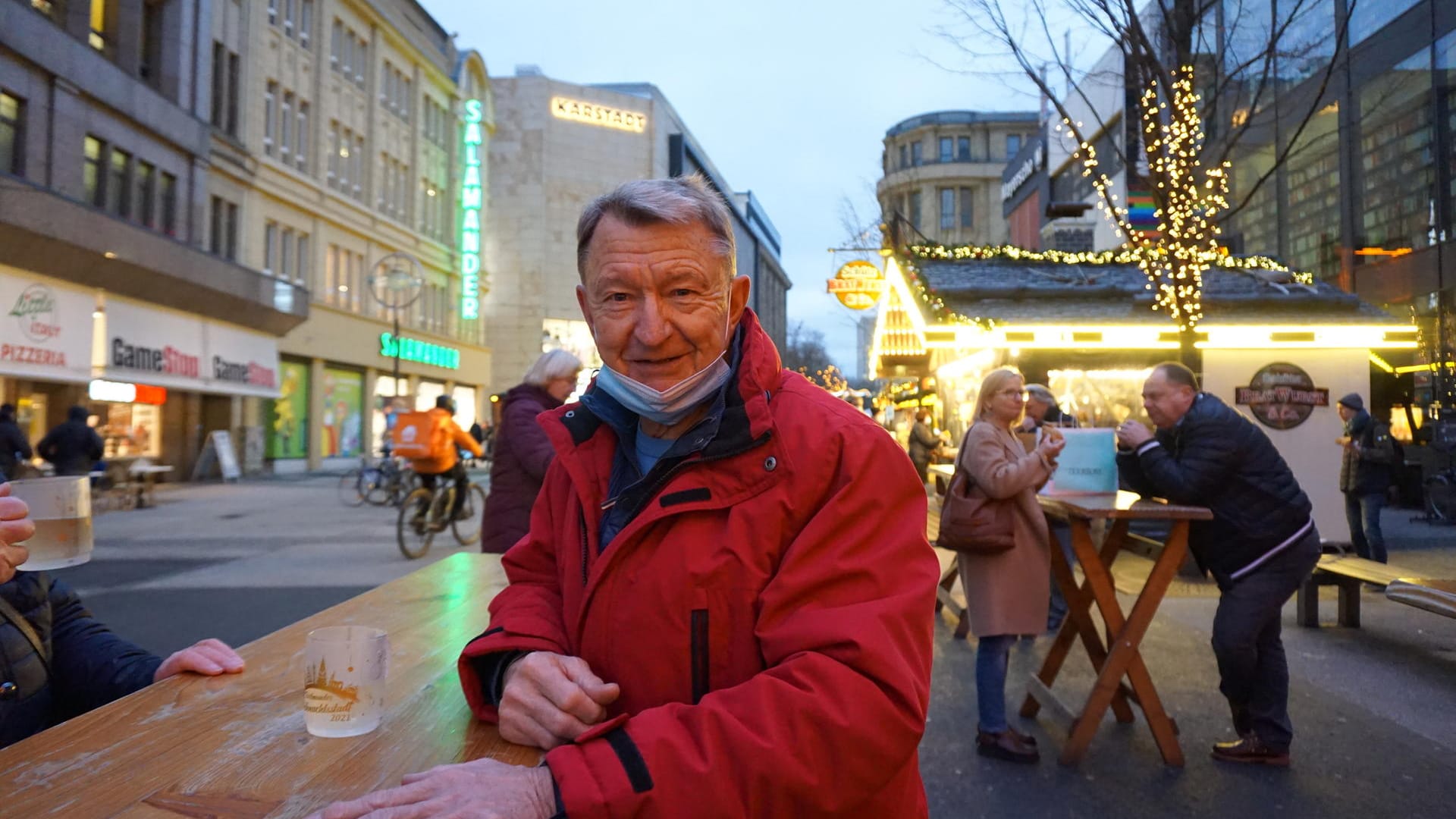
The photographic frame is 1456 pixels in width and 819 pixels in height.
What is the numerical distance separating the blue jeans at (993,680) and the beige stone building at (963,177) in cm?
6370

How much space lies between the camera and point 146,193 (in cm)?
2227

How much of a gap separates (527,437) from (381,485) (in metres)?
14.2

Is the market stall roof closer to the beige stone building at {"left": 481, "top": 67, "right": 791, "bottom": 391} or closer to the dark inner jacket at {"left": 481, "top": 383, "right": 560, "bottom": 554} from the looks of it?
the dark inner jacket at {"left": 481, "top": 383, "right": 560, "bottom": 554}

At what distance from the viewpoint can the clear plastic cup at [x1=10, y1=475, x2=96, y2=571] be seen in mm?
1850

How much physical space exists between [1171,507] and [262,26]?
2948 cm

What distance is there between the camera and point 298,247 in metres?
30.2

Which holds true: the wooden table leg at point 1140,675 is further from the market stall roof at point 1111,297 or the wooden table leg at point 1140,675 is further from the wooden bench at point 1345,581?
the market stall roof at point 1111,297

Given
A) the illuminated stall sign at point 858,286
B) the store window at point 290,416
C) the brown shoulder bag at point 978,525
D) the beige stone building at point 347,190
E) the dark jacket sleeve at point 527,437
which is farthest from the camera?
the store window at point 290,416

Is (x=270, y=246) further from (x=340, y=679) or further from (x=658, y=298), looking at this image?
(x=658, y=298)

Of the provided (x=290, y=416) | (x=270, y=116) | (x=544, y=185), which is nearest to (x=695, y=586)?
(x=290, y=416)

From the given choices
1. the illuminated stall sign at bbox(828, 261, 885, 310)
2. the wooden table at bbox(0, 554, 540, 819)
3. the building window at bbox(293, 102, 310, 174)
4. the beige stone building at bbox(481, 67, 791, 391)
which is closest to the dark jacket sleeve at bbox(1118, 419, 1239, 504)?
the wooden table at bbox(0, 554, 540, 819)

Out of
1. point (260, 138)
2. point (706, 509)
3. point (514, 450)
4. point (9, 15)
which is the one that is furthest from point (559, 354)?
point (260, 138)

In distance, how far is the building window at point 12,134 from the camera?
17.4 meters

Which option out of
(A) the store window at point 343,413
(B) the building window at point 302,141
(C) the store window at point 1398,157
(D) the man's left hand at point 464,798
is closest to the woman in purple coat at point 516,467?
(D) the man's left hand at point 464,798
